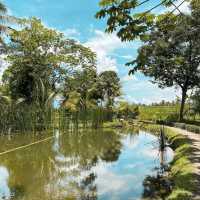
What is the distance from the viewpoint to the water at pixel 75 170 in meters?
9.37

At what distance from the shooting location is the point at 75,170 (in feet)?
41.3

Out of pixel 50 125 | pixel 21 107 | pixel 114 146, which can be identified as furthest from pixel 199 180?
pixel 50 125

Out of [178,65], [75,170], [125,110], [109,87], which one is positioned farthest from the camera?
[109,87]

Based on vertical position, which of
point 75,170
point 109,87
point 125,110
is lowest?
point 75,170

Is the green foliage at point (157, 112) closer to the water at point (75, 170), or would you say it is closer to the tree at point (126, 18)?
the water at point (75, 170)

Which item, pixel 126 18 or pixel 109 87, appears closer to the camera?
pixel 126 18

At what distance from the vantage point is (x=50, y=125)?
2484cm

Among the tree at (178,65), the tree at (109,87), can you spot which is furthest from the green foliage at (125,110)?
the tree at (178,65)

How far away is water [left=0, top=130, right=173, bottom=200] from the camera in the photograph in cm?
937

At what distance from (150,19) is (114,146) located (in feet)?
48.9

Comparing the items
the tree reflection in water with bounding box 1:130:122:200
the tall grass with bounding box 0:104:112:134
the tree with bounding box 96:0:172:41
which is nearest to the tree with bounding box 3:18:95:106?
the tall grass with bounding box 0:104:112:134

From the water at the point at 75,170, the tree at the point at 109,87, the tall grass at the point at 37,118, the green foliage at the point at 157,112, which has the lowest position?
the water at the point at 75,170

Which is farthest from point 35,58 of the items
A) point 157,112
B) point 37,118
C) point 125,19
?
point 125,19

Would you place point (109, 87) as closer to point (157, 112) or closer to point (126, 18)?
point (157, 112)
